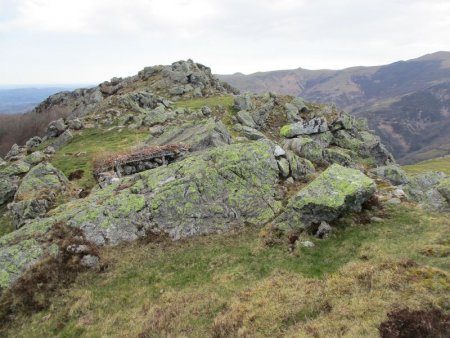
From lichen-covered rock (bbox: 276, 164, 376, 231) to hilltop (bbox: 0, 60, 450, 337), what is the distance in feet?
0.33

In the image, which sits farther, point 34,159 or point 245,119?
point 245,119

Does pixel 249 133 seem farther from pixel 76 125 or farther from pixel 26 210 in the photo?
pixel 76 125

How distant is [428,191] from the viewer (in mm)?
31719

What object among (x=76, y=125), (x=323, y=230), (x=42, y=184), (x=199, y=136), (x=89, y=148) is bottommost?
(x=323, y=230)

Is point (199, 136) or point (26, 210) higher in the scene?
point (199, 136)

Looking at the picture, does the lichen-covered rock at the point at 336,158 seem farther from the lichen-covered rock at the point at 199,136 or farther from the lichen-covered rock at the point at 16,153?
the lichen-covered rock at the point at 16,153

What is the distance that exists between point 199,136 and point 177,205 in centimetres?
1444

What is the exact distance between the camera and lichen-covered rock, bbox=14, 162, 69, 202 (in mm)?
37094

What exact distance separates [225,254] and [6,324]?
13.5 metres

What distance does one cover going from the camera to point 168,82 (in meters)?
91.4

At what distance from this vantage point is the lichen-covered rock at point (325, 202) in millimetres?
26391

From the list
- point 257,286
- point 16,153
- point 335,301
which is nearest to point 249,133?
point 257,286

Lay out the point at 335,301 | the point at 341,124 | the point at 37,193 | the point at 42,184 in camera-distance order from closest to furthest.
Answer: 1. the point at 335,301
2. the point at 37,193
3. the point at 42,184
4. the point at 341,124

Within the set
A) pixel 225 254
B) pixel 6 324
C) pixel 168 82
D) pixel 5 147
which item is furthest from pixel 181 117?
pixel 5 147
